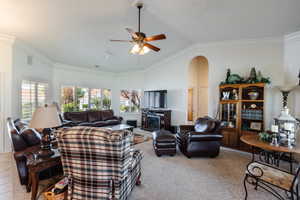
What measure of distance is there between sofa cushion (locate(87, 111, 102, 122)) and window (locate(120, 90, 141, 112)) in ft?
5.99

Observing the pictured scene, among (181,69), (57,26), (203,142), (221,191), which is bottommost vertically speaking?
(221,191)

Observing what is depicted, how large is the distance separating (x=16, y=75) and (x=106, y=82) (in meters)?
3.91

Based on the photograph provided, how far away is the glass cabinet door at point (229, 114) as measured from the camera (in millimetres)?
4332

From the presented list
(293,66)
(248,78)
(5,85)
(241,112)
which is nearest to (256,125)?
(241,112)

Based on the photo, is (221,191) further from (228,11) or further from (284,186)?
(228,11)

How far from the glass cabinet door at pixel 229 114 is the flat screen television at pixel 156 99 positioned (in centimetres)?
229

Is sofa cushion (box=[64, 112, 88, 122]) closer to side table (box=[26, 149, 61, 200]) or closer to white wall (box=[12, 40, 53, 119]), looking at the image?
white wall (box=[12, 40, 53, 119])

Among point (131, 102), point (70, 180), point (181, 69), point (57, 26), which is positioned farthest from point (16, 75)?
point (181, 69)

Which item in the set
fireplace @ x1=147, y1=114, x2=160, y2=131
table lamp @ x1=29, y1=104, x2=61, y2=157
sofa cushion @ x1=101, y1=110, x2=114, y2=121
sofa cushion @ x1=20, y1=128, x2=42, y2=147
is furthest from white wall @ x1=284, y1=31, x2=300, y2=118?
sofa cushion @ x1=101, y1=110, x2=114, y2=121

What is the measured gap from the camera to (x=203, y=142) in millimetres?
3475

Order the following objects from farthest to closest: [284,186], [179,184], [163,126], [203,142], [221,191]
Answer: [163,126], [203,142], [179,184], [221,191], [284,186]

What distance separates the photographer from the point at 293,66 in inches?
141

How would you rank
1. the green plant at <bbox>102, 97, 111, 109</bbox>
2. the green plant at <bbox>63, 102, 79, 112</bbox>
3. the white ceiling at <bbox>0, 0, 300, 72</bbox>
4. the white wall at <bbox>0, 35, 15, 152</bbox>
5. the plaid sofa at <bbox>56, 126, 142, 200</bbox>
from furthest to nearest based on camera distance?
the green plant at <bbox>102, 97, 111, 109</bbox> < the green plant at <bbox>63, 102, 79, 112</bbox> < the white wall at <bbox>0, 35, 15, 152</bbox> < the white ceiling at <bbox>0, 0, 300, 72</bbox> < the plaid sofa at <bbox>56, 126, 142, 200</bbox>

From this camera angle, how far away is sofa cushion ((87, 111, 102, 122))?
5824 mm
